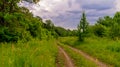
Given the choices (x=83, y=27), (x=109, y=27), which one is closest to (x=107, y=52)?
(x=83, y=27)

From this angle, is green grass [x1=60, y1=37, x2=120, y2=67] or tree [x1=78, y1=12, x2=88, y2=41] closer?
green grass [x1=60, y1=37, x2=120, y2=67]

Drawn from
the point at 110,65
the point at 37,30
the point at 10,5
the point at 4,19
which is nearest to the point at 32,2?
the point at 10,5

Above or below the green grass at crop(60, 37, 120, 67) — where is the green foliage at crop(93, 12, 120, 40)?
above

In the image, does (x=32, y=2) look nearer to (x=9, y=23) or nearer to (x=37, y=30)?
(x=9, y=23)

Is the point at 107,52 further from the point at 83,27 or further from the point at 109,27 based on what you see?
the point at 109,27

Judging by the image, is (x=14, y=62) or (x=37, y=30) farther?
(x=37, y=30)

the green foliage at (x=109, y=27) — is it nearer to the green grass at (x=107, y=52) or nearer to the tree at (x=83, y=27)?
the tree at (x=83, y=27)

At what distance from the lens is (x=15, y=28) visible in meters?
26.6

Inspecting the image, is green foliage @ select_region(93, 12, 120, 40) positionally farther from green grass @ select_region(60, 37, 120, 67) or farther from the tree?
green grass @ select_region(60, 37, 120, 67)

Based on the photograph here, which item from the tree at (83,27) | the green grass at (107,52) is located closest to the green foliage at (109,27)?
the tree at (83,27)

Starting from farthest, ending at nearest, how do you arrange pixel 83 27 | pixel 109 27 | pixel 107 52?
pixel 109 27 < pixel 83 27 < pixel 107 52

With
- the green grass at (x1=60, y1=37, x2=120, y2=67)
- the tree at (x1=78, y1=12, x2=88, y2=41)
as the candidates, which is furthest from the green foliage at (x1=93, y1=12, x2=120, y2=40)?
the green grass at (x1=60, y1=37, x2=120, y2=67)

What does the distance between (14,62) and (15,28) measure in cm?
1478

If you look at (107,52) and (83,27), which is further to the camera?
(83,27)
